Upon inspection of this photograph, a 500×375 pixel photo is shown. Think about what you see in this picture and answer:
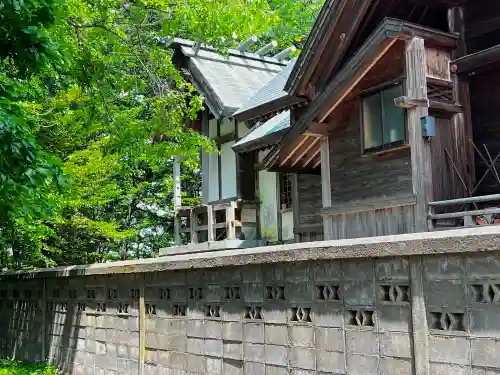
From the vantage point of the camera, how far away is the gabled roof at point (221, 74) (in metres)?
18.9

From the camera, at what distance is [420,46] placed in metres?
10.7

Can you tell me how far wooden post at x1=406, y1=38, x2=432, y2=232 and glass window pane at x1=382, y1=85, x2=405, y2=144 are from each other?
0.79m

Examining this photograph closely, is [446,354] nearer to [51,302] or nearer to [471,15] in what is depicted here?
[471,15]

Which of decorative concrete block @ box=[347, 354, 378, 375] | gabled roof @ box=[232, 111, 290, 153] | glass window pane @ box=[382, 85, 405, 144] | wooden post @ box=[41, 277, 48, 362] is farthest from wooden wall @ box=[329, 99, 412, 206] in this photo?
wooden post @ box=[41, 277, 48, 362]

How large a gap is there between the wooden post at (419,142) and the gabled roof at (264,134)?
19.1 feet

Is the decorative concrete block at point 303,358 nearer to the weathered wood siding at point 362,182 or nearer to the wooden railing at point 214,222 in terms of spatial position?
the weathered wood siding at point 362,182

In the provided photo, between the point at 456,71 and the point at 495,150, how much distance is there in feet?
5.27

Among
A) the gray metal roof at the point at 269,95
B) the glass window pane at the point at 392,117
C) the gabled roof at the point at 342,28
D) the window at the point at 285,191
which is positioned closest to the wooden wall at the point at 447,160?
the glass window pane at the point at 392,117

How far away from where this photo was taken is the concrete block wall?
5418mm

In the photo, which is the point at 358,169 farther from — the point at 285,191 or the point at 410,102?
the point at 285,191

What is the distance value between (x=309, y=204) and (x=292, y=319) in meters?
9.07

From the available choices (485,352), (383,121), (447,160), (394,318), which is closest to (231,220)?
(383,121)

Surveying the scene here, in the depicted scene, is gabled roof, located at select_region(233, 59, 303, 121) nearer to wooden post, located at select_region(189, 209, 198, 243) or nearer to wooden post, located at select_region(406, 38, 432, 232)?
Answer: wooden post, located at select_region(189, 209, 198, 243)

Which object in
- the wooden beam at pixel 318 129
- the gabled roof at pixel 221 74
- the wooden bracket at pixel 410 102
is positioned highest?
the gabled roof at pixel 221 74
